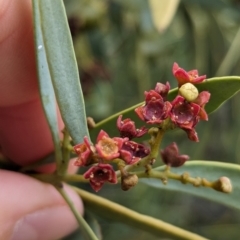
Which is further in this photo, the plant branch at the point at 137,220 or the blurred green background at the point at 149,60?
the blurred green background at the point at 149,60

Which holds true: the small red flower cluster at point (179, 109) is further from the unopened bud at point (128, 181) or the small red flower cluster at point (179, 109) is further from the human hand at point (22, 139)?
the human hand at point (22, 139)

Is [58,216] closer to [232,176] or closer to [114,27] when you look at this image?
[232,176]

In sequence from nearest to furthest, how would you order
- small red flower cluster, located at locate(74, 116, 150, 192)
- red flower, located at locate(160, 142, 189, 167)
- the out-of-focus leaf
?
small red flower cluster, located at locate(74, 116, 150, 192)
red flower, located at locate(160, 142, 189, 167)
the out-of-focus leaf

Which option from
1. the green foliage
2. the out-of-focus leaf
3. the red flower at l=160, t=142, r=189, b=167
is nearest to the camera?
the red flower at l=160, t=142, r=189, b=167

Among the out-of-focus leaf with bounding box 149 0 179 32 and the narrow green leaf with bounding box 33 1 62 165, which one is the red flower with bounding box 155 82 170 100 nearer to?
the narrow green leaf with bounding box 33 1 62 165

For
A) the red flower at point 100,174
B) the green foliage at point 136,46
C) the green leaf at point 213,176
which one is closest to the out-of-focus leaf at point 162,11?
the green foliage at point 136,46

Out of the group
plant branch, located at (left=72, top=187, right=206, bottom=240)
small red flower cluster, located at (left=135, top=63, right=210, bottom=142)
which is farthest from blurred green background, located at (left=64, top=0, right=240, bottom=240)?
small red flower cluster, located at (left=135, top=63, right=210, bottom=142)
